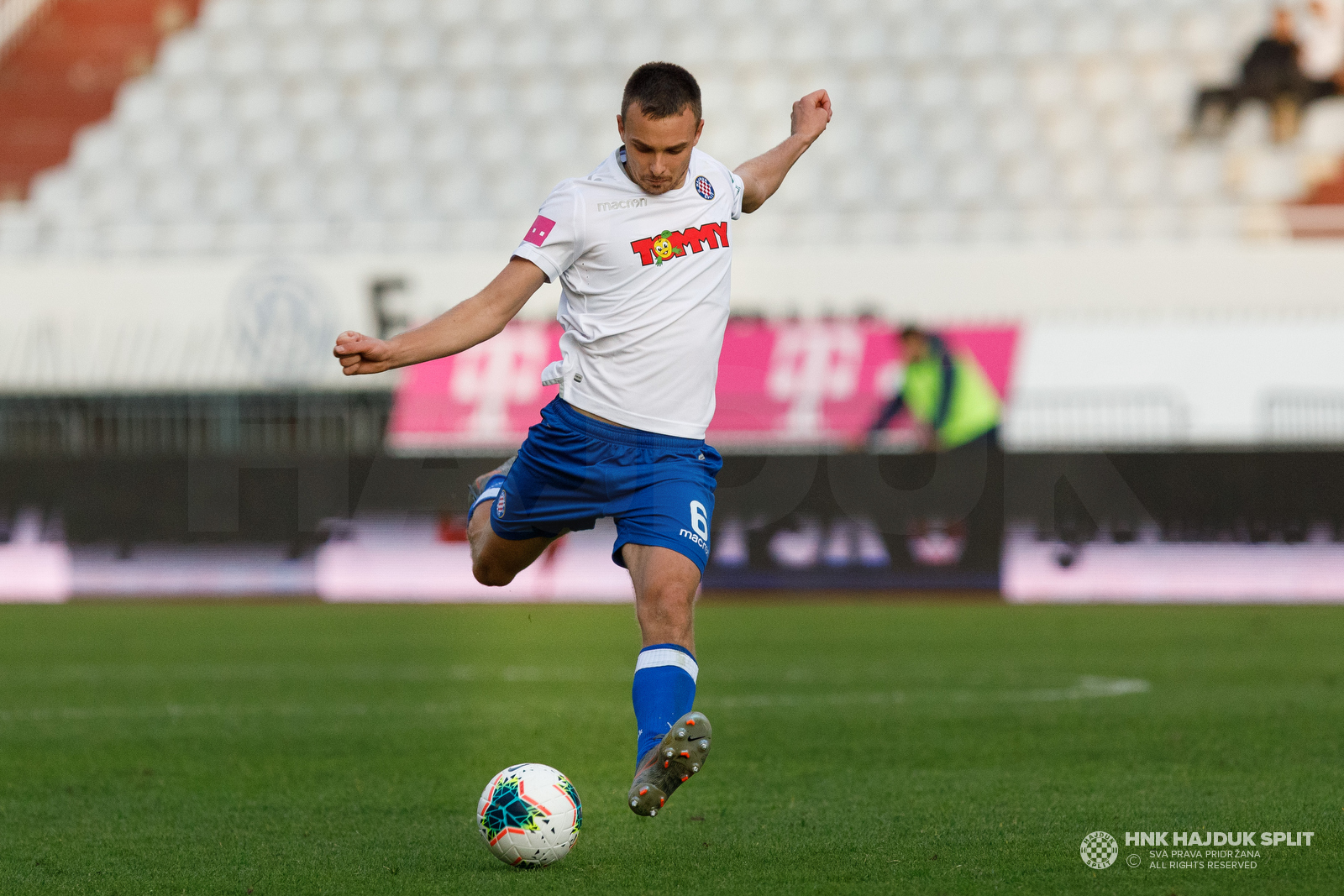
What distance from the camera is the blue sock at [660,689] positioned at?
4.75m

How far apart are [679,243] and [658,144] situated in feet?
1.15

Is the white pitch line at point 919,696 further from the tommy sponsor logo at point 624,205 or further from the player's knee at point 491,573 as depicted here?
the tommy sponsor logo at point 624,205

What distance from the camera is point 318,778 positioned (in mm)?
6137

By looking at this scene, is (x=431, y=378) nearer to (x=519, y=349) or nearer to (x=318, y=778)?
(x=519, y=349)

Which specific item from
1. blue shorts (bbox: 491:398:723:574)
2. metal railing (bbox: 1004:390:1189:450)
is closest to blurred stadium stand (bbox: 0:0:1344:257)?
metal railing (bbox: 1004:390:1189:450)

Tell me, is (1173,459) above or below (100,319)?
below

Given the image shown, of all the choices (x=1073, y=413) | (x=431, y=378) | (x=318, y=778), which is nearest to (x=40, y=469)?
(x=431, y=378)

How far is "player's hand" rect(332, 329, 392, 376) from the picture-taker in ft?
14.5

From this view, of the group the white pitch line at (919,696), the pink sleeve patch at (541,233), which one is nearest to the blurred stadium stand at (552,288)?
the white pitch line at (919,696)

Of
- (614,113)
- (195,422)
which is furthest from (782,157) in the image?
(614,113)

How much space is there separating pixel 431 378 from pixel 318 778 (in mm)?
10061

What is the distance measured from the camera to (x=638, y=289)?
16.6 feet

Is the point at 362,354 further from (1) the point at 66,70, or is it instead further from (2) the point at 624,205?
(1) the point at 66,70

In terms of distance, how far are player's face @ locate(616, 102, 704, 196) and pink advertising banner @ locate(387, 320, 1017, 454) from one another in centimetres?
990
